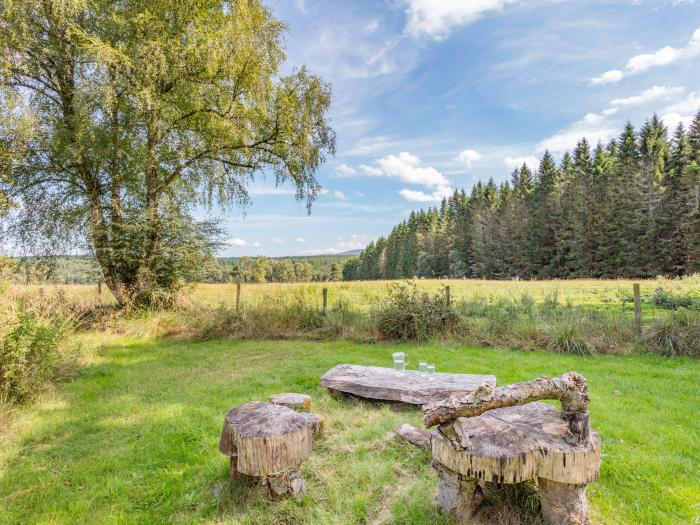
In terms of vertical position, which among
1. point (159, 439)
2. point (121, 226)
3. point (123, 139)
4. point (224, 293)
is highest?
point (123, 139)

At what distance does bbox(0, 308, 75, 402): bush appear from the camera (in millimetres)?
4023

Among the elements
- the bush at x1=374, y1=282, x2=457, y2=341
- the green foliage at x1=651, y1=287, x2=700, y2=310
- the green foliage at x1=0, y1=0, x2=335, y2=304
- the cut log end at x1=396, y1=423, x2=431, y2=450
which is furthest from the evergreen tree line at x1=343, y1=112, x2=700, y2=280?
the cut log end at x1=396, y1=423, x2=431, y2=450

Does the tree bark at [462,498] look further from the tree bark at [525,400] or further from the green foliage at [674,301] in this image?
the green foliage at [674,301]

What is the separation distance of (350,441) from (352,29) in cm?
867

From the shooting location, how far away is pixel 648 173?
23.3m

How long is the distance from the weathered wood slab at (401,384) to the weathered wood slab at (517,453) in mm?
1748

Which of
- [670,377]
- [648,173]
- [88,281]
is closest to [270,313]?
[88,281]

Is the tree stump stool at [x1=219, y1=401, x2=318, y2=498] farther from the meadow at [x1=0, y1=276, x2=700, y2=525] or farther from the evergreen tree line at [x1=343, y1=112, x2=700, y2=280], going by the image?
the evergreen tree line at [x1=343, y1=112, x2=700, y2=280]

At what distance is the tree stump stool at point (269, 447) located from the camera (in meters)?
2.34

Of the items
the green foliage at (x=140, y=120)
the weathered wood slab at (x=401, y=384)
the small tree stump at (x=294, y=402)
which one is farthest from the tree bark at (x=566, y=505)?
the green foliage at (x=140, y=120)

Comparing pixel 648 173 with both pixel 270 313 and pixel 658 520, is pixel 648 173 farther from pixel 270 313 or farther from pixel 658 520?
pixel 658 520

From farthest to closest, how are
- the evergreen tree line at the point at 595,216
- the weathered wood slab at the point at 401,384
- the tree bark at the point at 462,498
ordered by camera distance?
the evergreen tree line at the point at 595,216, the weathered wood slab at the point at 401,384, the tree bark at the point at 462,498

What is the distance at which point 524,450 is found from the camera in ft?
6.38

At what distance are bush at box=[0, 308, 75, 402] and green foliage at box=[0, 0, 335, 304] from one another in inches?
195
